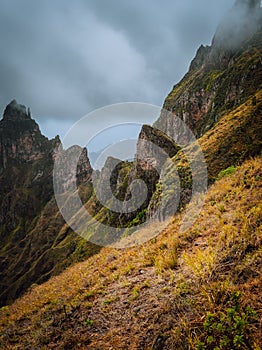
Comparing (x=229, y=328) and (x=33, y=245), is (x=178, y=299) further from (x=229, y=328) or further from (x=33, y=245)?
(x=33, y=245)

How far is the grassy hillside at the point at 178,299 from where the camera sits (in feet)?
13.9

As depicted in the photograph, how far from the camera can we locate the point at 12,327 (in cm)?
872

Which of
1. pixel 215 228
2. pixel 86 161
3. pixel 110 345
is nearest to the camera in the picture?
pixel 110 345

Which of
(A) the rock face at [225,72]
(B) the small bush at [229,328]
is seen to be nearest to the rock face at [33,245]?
(A) the rock face at [225,72]

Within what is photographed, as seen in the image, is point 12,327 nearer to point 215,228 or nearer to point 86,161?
point 215,228

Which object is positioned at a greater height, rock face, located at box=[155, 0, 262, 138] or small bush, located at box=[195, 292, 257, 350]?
rock face, located at box=[155, 0, 262, 138]

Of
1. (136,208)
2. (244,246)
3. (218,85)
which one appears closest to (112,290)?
(244,246)

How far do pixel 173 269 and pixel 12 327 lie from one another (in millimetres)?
7040

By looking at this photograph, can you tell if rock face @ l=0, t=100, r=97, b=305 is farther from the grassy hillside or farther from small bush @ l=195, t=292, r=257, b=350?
small bush @ l=195, t=292, r=257, b=350

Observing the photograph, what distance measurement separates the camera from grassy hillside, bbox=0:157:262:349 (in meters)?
4.23

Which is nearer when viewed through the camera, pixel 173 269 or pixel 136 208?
pixel 173 269

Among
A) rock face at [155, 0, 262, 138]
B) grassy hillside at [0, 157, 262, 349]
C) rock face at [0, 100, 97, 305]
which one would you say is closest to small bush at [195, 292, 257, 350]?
grassy hillside at [0, 157, 262, 349]

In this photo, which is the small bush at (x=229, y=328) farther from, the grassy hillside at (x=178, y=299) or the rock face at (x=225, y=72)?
the rock face at (x=225, y=72)

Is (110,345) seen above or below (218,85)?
below
